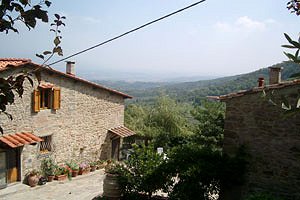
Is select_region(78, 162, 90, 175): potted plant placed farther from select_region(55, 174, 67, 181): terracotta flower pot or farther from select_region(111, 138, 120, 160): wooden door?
select_region(111, 138, 120, 160): wooden door

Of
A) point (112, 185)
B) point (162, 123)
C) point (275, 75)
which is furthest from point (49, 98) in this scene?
point (162, 123)

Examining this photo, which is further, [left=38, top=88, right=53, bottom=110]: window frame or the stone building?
[left=38, top=88, right=53, bottom=110]: window frame

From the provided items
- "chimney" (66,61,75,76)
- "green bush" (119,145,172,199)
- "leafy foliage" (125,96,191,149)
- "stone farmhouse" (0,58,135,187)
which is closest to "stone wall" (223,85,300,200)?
"green bush" (119,145,172,199)

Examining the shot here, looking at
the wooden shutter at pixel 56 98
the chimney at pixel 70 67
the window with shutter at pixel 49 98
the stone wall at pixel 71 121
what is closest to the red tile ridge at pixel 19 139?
the stone wall at pixel 71 121

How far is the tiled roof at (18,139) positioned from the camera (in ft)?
41.1

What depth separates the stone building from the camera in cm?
880

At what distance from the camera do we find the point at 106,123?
1828 centimetres

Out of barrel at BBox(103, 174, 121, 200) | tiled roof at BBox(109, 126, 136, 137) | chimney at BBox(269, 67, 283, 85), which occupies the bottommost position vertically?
barrel at BBox(103, 174, 121, 200)

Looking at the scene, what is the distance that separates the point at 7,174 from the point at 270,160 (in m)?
10.4

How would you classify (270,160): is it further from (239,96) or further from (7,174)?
(7,174)

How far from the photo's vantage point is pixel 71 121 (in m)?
16.1

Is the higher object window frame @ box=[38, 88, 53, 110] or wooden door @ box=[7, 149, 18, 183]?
window frame @ box=[38, 88, 53, 110]

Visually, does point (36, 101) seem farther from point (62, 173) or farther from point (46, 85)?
point (62, 173)

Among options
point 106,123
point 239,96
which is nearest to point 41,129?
point 106,123
